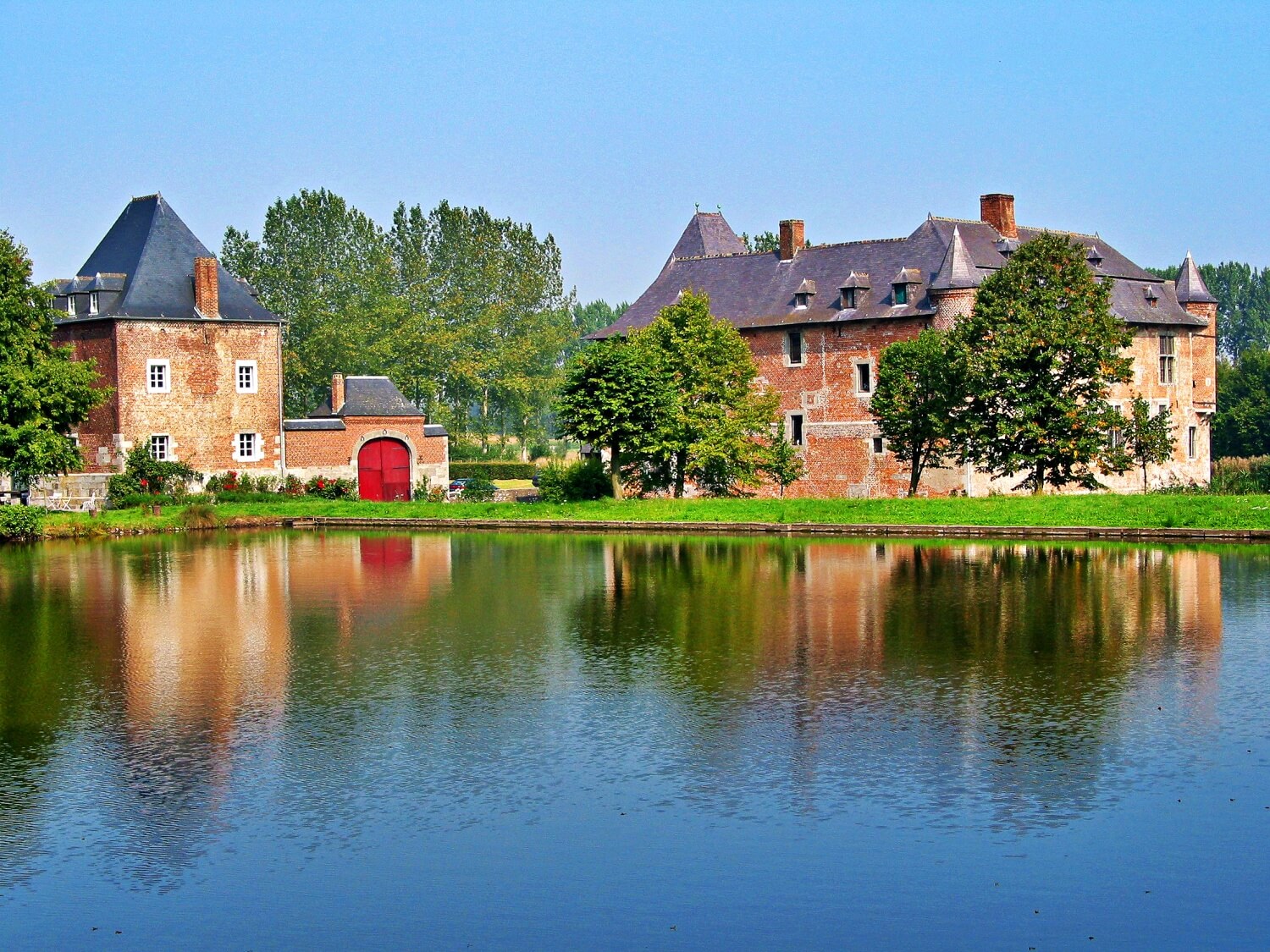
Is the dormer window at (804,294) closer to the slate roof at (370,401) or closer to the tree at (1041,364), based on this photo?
the tree at (1041,364)

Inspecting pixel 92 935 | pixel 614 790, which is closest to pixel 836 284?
pixel 614 790

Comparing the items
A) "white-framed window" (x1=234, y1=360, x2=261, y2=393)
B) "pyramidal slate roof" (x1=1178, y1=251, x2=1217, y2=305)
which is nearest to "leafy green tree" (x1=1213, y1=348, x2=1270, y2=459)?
"pyramidal slate roof" (x1=1178, y1=251, x2=1217, y2=305)

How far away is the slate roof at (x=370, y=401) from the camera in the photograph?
1997 inches

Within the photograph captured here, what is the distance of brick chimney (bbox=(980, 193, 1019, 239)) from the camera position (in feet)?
163

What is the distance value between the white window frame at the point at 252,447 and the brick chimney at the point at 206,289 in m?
4.01

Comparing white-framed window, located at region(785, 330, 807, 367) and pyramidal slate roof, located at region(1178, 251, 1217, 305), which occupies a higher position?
pyramidal slate roof, located at region(1178, 251, 1217, 305)

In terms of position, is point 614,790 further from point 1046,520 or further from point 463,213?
point 463,213

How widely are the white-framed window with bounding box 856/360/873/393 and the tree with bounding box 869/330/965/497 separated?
209 inches

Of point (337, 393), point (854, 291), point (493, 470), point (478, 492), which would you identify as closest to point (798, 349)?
point (854, 291)

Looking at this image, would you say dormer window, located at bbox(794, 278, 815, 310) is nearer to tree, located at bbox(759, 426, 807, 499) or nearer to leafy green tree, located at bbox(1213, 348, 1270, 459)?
tree, located at bbox(759, 426, 807, 499)

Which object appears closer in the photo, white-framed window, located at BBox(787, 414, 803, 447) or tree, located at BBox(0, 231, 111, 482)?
tree, located at BBox(0, 231, 111, 482)

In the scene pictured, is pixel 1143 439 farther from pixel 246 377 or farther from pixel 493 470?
pixel 493 470

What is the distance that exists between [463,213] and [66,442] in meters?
37.9

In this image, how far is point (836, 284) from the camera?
165 feet
